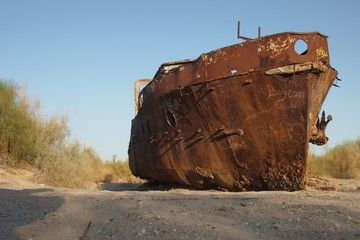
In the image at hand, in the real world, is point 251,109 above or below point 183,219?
above

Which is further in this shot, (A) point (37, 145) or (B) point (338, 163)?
(B) point (338, 163)

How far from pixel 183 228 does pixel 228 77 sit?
4330 millimetres

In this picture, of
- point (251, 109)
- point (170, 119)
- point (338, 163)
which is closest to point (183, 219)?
point (251, 109)

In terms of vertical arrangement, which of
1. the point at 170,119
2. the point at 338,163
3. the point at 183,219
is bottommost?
the point at 183,219

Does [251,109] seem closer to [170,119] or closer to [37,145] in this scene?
[170,119]

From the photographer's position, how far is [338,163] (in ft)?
52.9

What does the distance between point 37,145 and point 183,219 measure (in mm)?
10497

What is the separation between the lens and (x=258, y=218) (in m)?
3.47

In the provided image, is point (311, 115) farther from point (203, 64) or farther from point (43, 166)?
point (43, 166)

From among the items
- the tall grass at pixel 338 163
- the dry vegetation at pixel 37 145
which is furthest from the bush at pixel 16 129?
the tall grass at pixel 338 163

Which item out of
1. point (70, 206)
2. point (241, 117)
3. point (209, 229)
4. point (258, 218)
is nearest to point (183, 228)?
point (209, 229)

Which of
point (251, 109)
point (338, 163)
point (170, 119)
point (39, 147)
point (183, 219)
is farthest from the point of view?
point (338, 163)

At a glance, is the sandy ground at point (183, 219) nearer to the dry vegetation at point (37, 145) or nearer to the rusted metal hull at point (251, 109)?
the rusted metal hull at point (251, 109)

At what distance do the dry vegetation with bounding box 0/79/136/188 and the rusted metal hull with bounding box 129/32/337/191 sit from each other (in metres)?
5.35
